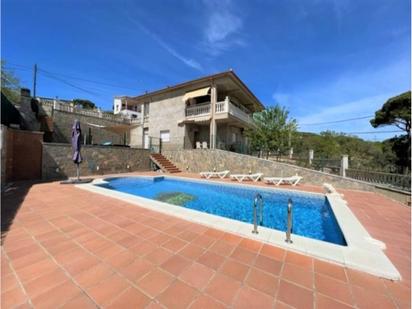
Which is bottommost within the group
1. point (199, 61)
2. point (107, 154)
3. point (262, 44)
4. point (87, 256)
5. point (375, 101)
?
point (87, 256)

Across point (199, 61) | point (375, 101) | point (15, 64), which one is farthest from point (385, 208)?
point (15, 64)

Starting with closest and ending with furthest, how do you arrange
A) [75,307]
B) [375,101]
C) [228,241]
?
1. [75,307]
2. [228,241]
3. [375,101]

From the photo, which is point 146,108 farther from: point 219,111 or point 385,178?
point 385,178

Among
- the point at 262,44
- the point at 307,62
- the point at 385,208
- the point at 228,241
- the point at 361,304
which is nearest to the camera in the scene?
the point at 361,304

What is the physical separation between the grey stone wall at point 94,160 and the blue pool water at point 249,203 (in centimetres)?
284

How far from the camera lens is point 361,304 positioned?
223 cm

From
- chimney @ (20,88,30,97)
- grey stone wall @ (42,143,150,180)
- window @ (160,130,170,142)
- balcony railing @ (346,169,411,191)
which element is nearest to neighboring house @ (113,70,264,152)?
window @ (160,130,170,142)

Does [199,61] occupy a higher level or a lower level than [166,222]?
higher

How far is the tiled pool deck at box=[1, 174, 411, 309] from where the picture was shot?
222 centimetres

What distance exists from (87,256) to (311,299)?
3519 mm

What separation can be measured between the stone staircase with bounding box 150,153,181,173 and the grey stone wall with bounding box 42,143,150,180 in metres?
0.71

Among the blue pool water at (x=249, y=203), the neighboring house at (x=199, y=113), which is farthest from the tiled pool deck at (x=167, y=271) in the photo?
the neighboring house at (x=199, y=113)

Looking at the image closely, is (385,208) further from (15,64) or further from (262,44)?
(15,64)

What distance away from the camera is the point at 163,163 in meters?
18.2
